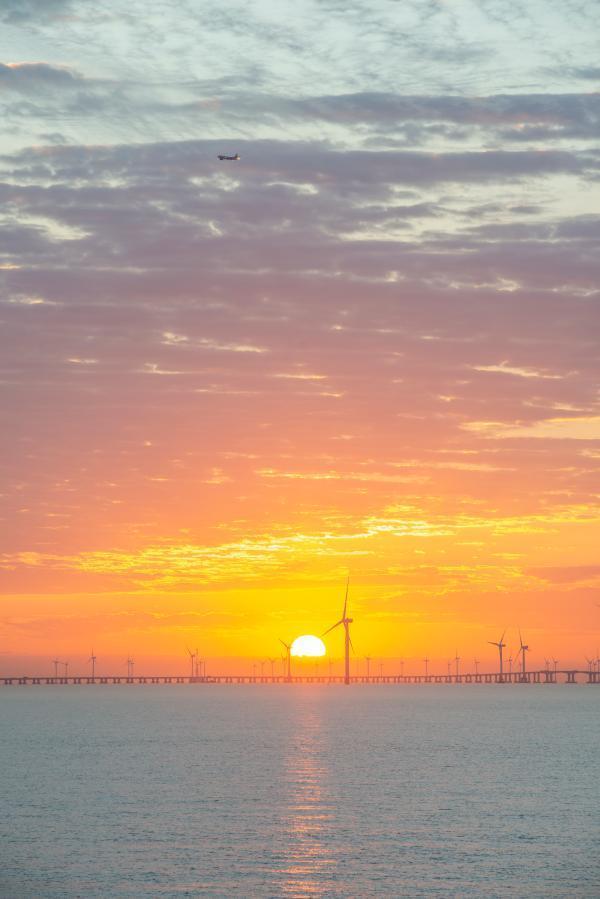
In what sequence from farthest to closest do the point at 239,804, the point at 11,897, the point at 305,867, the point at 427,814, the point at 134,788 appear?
the point at 134,788 < the point at 239,804 < the point at 427,814 < the point at 305,867 < the point at 11,897

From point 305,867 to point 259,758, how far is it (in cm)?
9032

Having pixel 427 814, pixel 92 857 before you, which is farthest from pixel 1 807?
pixel 427 814

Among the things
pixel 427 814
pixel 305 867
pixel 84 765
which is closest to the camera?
pixel 305 867

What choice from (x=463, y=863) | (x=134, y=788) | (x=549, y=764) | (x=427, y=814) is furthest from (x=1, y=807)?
(x=549, y=764)

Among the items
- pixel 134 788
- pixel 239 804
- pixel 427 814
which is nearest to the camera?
pixel 427 814

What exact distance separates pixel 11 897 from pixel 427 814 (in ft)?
158

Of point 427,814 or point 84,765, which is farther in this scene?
point 84,765

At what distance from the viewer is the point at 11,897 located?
76.6 meters

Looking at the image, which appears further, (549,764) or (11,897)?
(549,764)

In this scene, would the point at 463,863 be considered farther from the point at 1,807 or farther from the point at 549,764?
the point at 549,764

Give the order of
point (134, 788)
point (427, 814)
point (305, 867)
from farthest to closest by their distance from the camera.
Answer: point (134, 788) < point (427, 814) < point (305, 867)

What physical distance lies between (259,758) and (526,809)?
213 ft

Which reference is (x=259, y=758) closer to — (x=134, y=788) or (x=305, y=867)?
(x=134, y=788)

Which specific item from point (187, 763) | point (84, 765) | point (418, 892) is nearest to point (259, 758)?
point (187, 763)
